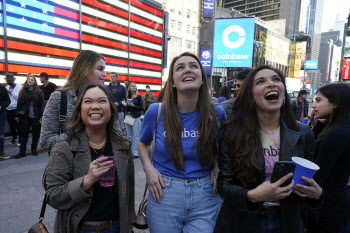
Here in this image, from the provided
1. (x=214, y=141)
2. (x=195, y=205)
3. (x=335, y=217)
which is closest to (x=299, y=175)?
(x=214, y=141)

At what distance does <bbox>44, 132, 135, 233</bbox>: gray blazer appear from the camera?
1.52 metres

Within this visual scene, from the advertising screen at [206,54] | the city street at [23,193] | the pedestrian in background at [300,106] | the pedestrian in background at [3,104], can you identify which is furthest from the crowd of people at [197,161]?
the advertising screen at [206,54]

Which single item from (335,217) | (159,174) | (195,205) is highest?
(159,174)

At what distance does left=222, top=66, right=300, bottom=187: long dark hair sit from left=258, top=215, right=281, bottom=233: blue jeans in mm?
263

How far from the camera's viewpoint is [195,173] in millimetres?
1786

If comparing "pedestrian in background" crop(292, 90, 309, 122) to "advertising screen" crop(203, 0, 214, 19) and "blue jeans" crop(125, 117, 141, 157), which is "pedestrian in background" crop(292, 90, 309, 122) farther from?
"advertising screen" crop(203, 0, 214, 19)

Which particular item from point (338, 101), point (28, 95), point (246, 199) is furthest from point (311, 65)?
point (246, 199)

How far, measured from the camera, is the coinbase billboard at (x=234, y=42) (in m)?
19.5

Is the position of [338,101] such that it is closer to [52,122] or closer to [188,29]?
[52,122]

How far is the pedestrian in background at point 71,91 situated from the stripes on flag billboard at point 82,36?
358 inches

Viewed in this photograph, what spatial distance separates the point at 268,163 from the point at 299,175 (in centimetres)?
25

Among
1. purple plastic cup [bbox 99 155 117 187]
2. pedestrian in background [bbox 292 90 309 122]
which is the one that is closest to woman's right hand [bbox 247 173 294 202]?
purple plastic cup [bbox 99 155 117 187]

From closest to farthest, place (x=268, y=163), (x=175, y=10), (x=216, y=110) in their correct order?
(x=268, y=163)
(x=216, y=110)
(x=175, y=10)

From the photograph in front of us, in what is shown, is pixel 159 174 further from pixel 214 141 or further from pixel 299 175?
pixel 299 175
